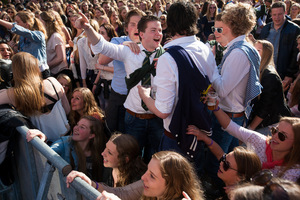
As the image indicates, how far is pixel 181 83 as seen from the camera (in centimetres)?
209

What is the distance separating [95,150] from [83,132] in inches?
8.7

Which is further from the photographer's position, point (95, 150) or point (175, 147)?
point (95, 150)

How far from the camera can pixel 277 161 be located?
2.23m

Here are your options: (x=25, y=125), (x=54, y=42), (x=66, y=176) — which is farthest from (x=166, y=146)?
(x=54, y=42)

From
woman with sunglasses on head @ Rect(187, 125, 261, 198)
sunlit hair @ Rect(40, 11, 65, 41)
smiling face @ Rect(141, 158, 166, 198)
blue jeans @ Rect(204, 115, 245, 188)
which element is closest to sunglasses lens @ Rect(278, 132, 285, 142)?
woman with sunglasses on head @ Rect(187, 125, 261, 198)

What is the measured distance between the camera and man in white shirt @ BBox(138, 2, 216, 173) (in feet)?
6.84

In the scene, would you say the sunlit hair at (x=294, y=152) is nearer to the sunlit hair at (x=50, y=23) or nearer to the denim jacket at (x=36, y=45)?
the denim jacket at (x=36, y=45)

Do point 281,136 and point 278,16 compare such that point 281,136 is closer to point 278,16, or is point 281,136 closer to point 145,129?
point 145,129

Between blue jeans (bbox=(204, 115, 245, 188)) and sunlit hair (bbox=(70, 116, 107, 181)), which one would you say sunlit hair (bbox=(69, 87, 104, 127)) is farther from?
blue jeans (bbox=(204, 115, 245, 188))

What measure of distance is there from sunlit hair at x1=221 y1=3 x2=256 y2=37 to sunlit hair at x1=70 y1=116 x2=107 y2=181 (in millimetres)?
1641

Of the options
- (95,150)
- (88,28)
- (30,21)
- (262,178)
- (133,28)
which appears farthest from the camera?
(30,21)

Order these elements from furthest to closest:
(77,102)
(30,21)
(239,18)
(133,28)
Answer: (30,21), (77,102), (133,28), (239,18)

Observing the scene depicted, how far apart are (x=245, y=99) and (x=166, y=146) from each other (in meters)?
0.93

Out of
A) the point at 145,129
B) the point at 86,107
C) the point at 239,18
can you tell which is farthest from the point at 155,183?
the point at 86,107
